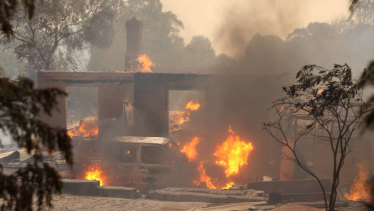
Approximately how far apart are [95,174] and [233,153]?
20.6 feet

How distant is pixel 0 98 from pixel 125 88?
1572 centimetres

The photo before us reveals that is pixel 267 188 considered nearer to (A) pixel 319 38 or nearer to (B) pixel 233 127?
(B) pixel 233 127

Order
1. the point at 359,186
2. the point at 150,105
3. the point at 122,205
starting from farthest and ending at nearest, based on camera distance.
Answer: the point at 150,105, the point at 359,186, the point at 122,205

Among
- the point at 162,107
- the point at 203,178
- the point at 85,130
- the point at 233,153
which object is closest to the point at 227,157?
the point at 233,153

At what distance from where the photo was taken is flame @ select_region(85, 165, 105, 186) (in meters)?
13.1

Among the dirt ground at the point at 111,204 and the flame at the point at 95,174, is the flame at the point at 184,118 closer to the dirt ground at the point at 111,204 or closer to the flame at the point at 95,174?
the flame at the point at 95,174

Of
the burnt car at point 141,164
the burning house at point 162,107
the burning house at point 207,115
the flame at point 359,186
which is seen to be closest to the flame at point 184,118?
the burning house at point 207,115

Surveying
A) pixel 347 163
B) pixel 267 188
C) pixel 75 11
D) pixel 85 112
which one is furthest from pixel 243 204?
pixel 85 112

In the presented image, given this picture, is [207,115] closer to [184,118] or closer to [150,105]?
[150,105]

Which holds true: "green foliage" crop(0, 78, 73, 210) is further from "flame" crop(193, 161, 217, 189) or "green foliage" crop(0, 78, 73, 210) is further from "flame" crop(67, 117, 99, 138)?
"flame" crop(67, 117, 99, 138)

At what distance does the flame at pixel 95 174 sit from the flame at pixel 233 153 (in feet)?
14.0

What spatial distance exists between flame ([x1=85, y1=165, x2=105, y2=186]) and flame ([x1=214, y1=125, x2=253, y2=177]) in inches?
168

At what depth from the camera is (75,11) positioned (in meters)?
28.0

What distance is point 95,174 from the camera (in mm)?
13164
